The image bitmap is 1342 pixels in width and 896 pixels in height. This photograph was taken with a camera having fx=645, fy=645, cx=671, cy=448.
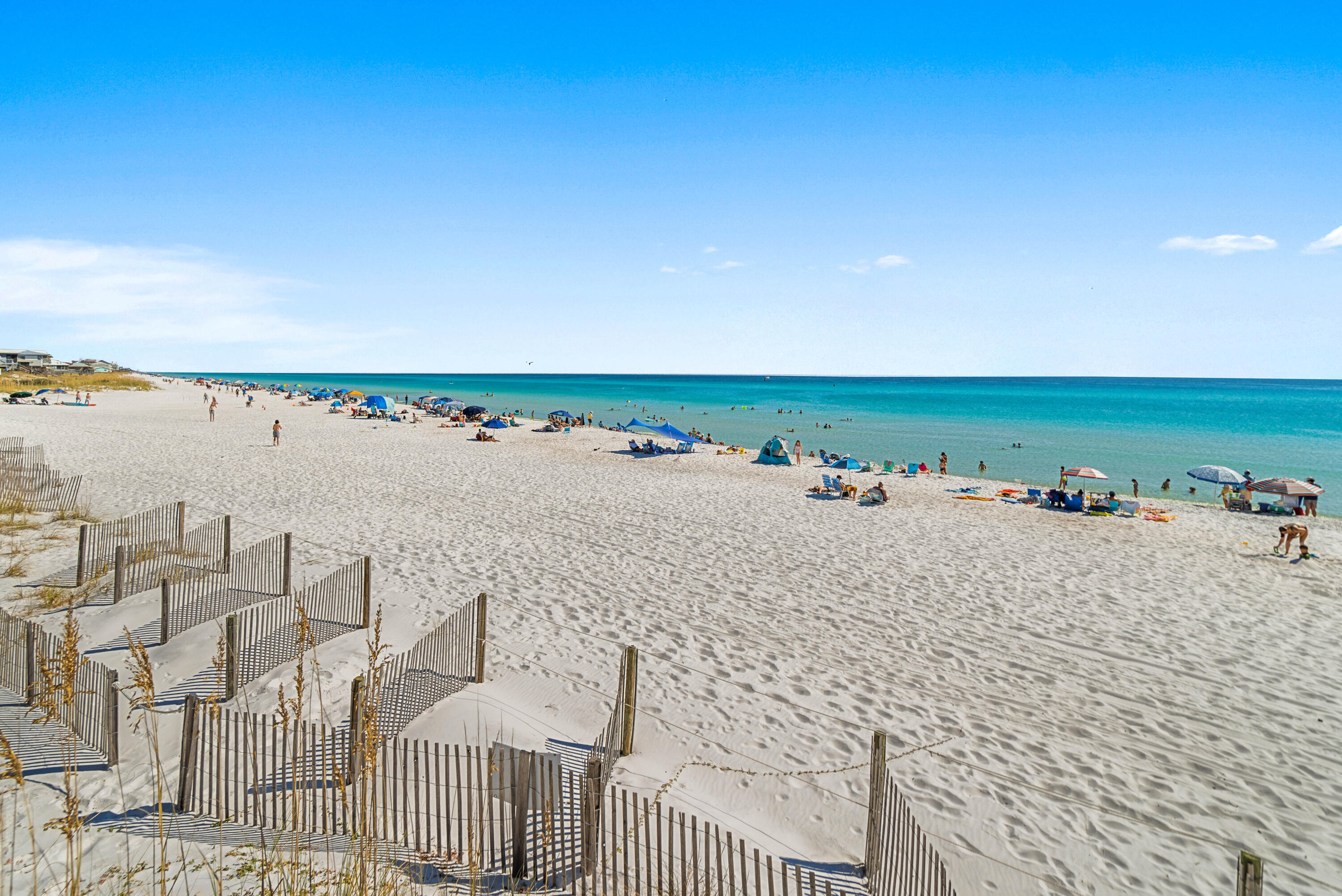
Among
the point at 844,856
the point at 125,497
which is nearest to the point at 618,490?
the point at 125,497

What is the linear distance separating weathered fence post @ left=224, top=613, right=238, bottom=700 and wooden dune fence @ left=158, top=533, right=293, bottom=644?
6.61ft

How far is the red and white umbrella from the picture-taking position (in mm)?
20281

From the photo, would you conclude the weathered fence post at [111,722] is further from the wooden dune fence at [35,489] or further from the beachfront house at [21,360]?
the beachfront house at [21,360]

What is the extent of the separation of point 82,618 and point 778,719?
31.4ft

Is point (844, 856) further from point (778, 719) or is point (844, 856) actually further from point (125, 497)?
point (125, 497)

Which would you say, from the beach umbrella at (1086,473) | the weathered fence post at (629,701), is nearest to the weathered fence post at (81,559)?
the weathered fence post at (629,701)

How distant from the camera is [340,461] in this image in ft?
83.1

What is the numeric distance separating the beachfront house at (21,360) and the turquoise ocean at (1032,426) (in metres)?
42.9

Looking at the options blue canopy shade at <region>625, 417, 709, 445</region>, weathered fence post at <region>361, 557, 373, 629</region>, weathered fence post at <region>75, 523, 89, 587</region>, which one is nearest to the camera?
weathered fence post at <region>361, 557, 373, 629</region>

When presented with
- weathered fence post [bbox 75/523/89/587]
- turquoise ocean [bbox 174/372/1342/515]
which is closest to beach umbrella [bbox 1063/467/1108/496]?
turquoise ocean [bbox 174/372/1342/515]

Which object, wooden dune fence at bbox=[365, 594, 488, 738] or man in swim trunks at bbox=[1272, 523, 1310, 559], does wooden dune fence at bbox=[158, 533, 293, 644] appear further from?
man in swim trunks at bbox=[1272, 523, 1310, 559]

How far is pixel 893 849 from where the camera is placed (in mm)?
4824

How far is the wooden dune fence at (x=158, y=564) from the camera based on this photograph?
31.3 feet

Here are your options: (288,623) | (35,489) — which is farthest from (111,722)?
(35,489)
